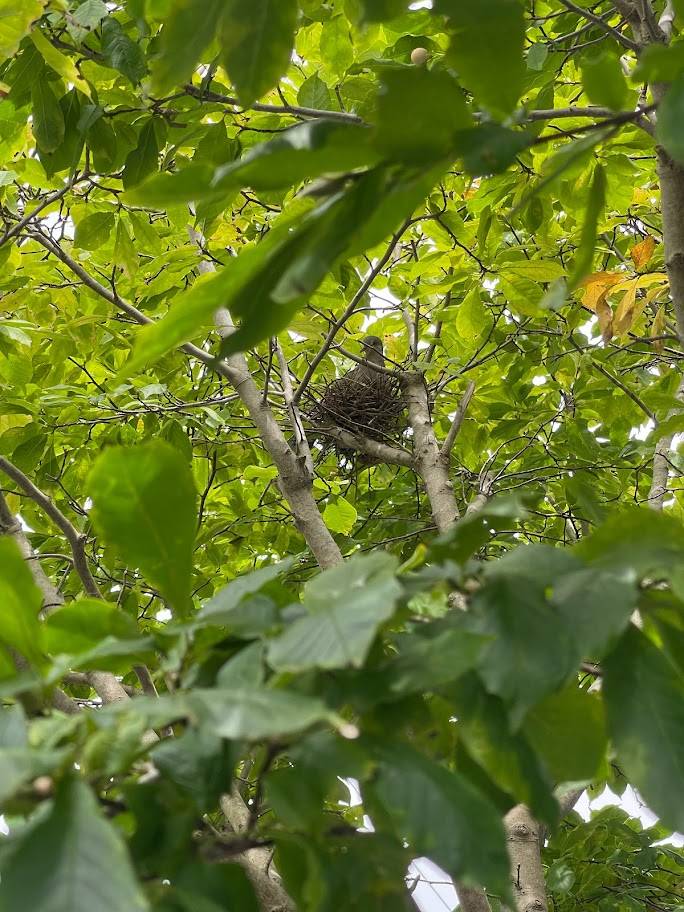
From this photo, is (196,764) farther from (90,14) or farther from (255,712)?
(90,14)

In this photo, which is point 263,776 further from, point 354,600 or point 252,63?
point 252,63

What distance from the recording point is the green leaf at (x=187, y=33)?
49 cm

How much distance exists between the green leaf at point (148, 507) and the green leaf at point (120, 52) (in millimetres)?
982

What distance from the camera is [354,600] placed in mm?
349

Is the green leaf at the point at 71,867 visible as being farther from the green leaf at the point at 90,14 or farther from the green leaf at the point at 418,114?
the green leaf at the point at 90,14

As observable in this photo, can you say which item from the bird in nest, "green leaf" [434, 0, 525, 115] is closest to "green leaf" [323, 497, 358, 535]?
the bird in nest

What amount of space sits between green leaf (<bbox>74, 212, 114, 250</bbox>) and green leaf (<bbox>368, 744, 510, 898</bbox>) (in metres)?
1.68

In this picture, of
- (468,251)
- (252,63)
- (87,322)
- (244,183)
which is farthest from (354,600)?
(87,322)

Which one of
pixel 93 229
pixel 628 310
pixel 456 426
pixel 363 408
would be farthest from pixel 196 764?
pixel 363 408

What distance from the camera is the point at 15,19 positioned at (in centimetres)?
109

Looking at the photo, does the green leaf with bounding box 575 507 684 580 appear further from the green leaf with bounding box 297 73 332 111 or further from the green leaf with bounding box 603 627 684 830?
the green leaf with bounding box 297 73 332 111

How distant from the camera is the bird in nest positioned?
2.72 metres

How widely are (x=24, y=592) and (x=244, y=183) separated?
8.3 inches

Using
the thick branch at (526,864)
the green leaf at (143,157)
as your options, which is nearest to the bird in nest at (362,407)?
the thick branch at (526,864)
